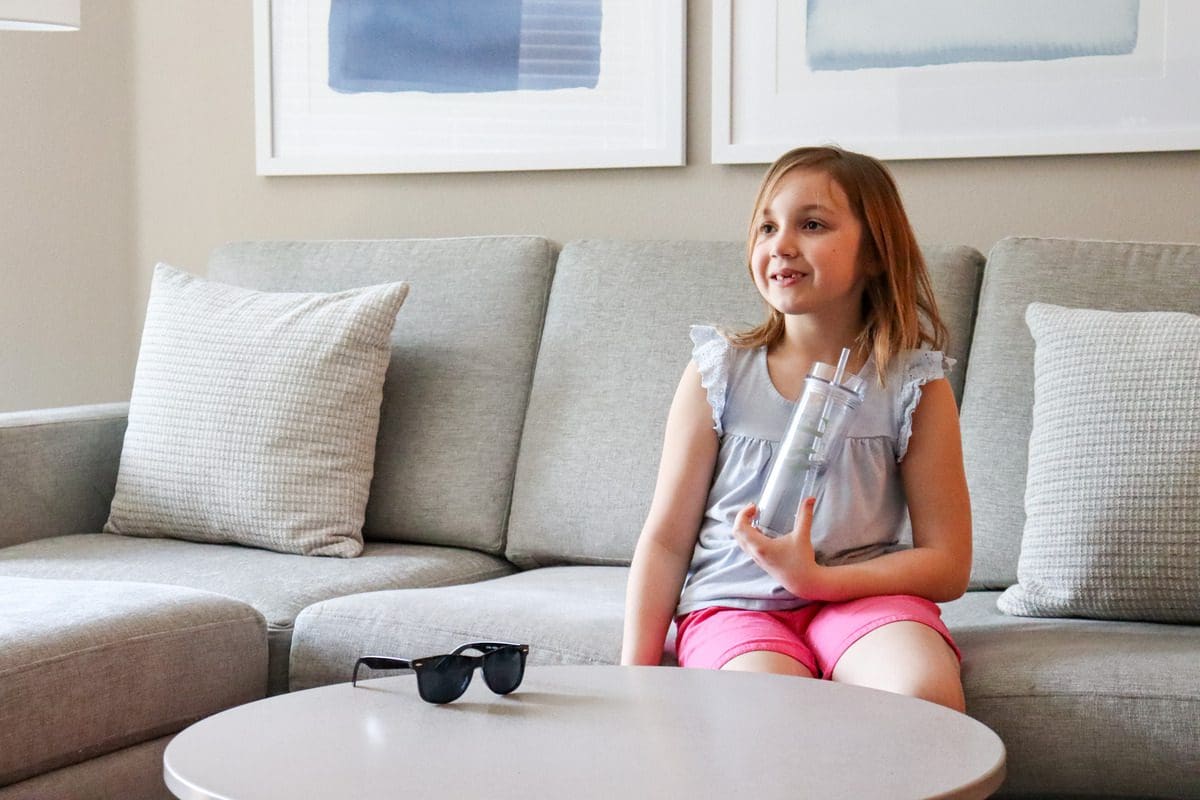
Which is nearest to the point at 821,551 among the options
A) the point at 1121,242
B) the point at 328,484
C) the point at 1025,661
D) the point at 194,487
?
the point at 1025,661

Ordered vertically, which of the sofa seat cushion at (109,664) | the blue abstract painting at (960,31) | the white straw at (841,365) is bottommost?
the sofa seat cushion at (109,664)

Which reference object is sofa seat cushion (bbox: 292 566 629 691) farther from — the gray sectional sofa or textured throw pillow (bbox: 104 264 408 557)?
textured throw pillow (bbox: 104 264 408 557)

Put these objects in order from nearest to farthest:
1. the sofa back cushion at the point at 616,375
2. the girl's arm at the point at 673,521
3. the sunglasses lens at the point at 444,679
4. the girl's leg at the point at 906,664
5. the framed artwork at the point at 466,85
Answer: the sunglasses lens at the point at 444,679
the girl's leg at the point at 906,664
the girl's arm at the point at 673,521
the sofa back cushion at the point at 616,375
the framed artwork at the point at 466,85

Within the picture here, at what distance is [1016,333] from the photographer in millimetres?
2207

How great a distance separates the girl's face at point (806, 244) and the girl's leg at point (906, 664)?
0.42 m

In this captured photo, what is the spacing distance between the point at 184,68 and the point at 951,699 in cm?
240

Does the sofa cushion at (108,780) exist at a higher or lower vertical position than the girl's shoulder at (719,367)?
lower

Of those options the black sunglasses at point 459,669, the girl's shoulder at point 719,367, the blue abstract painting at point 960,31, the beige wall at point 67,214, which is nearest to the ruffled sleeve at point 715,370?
the girl's shoulder at point 719,367

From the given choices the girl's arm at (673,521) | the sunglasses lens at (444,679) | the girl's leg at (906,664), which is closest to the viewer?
the sunglasses lens at (444,679)

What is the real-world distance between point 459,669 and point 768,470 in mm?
650

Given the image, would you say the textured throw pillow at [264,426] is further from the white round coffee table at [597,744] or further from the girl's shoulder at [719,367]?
the white round coffee table at [597,744]

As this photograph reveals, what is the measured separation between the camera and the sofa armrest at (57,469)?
2512 millimetres

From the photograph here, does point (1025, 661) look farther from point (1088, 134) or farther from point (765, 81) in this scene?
point (765, 81)

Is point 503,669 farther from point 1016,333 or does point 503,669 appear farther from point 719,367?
point 1016,333
